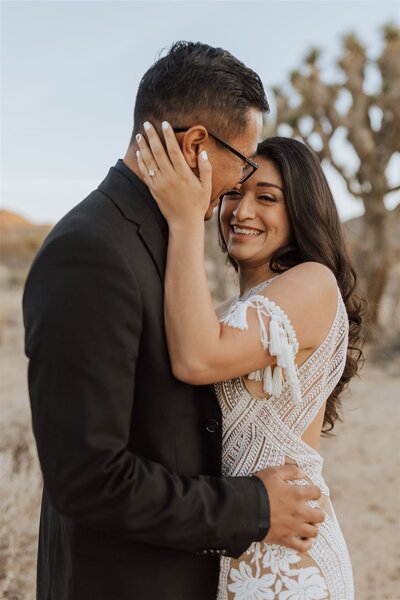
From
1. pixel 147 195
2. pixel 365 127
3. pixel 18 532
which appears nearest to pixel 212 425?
pixel 147 195

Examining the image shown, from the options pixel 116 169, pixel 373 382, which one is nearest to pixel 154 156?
pixel 116 169

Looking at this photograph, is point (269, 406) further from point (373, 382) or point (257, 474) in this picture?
point (373, 382)

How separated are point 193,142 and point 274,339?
59 cm

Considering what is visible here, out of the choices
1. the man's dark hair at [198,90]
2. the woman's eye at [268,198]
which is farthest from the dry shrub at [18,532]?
the man's dark hair at [198,90]

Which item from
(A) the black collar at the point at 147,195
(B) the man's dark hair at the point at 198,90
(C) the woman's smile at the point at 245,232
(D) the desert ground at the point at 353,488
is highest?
(B) the man's dark hair at the point at 198,90

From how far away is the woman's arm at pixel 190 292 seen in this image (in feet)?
5.47

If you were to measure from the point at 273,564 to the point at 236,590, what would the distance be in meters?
0.15

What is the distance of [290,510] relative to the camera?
177cm

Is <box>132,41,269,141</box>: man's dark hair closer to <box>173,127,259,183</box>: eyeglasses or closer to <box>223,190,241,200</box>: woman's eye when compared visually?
<box>173,127,259,183</box>: eyeglasses

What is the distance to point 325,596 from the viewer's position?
6.28 feet

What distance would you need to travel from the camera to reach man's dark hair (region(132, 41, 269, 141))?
1.73 metres

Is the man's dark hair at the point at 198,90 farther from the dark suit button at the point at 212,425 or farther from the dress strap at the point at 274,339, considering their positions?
the dark suit button at the point at 212,425

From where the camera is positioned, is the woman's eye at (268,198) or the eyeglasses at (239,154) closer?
the eyeglasses at (239,154)

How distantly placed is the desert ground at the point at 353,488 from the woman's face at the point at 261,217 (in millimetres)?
1148
